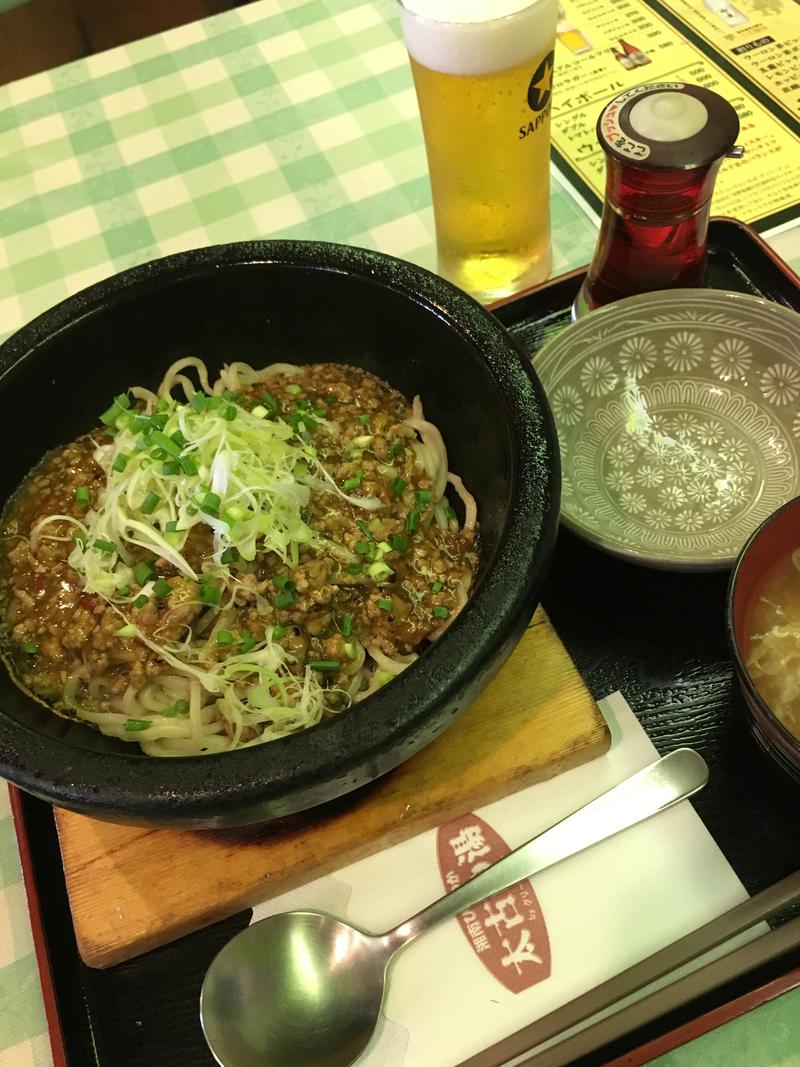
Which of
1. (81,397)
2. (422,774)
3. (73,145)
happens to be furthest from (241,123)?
(422,774)

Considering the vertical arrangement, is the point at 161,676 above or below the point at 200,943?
above

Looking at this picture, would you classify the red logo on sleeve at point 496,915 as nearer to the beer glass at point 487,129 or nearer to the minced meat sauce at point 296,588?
the minced meat sauce at point 296,588

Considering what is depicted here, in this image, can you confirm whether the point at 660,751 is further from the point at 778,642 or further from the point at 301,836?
the point at 301,836

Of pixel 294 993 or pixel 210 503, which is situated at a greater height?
pixel 210 503

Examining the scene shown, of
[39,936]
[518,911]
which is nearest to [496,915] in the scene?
[518,911]

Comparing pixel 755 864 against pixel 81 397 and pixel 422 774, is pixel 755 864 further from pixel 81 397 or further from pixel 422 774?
pixel 81 397

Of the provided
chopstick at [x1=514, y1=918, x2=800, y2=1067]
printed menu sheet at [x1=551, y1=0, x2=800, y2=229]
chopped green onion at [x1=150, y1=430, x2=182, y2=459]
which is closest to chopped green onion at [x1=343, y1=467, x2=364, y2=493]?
chopped green onion at [x1=150, y1=430, x2=182, y2=459]

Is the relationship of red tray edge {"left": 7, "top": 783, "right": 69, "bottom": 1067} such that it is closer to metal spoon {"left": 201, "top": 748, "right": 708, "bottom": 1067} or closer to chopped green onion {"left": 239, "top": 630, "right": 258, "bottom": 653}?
metal spoon {"left": 201, "top": 748, "right": 708, "bottom": 1067}
